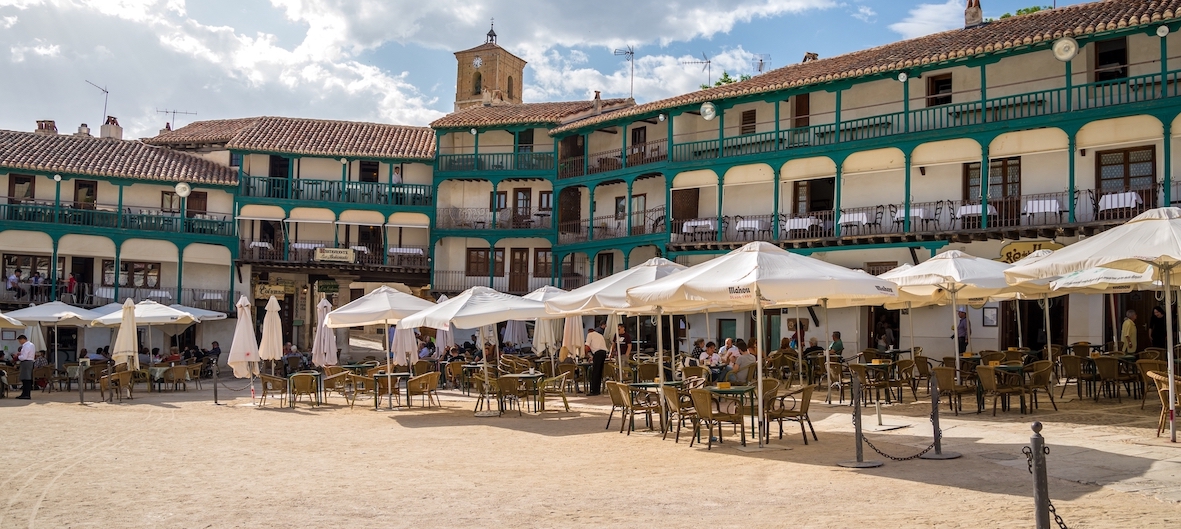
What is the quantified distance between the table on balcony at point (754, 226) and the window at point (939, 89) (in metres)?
5.66

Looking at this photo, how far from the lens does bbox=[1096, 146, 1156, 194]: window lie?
22359 millimetres

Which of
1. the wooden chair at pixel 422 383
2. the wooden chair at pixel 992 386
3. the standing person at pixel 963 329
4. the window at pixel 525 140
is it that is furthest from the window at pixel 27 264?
the wooden chair at pixel 992 386

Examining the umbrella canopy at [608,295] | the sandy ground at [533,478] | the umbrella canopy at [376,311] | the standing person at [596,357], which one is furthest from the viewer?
the standing person at [596,357]

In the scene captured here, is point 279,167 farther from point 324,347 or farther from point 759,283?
point 759,283

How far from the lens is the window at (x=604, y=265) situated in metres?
35.1

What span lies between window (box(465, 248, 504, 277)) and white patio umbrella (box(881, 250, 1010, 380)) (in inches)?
923

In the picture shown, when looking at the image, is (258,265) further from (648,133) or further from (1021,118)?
(1021,118)

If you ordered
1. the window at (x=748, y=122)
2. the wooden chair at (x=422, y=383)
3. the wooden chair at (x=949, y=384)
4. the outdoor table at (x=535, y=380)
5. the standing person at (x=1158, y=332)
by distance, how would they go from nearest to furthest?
the wooden chair at (x=949, y=384)
the outdoor table at (x=535, y=380)
the wooden chair at (x=422, y=383)
the standing person at (x=1158, y=332)
the window at (x=748, y=122)

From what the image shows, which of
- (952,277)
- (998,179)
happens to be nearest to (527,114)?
(998,179)

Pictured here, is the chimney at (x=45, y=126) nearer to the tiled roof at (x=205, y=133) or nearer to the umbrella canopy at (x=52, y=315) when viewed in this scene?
the tiled roof at (x=205, y=133)

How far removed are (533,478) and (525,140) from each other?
2962 centimetres

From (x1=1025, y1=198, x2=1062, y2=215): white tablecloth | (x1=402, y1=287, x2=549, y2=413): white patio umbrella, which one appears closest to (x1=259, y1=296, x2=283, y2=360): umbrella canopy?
(x1=402, y1=287, x2=549, y2=413): white patio umbrella

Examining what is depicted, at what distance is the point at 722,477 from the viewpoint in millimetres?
9648

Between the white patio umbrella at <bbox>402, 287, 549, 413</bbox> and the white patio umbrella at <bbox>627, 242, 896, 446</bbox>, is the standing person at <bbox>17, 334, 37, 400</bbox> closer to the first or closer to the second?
the white patio umbrella at <bbox>402, 287, 549, 413</bbox>
